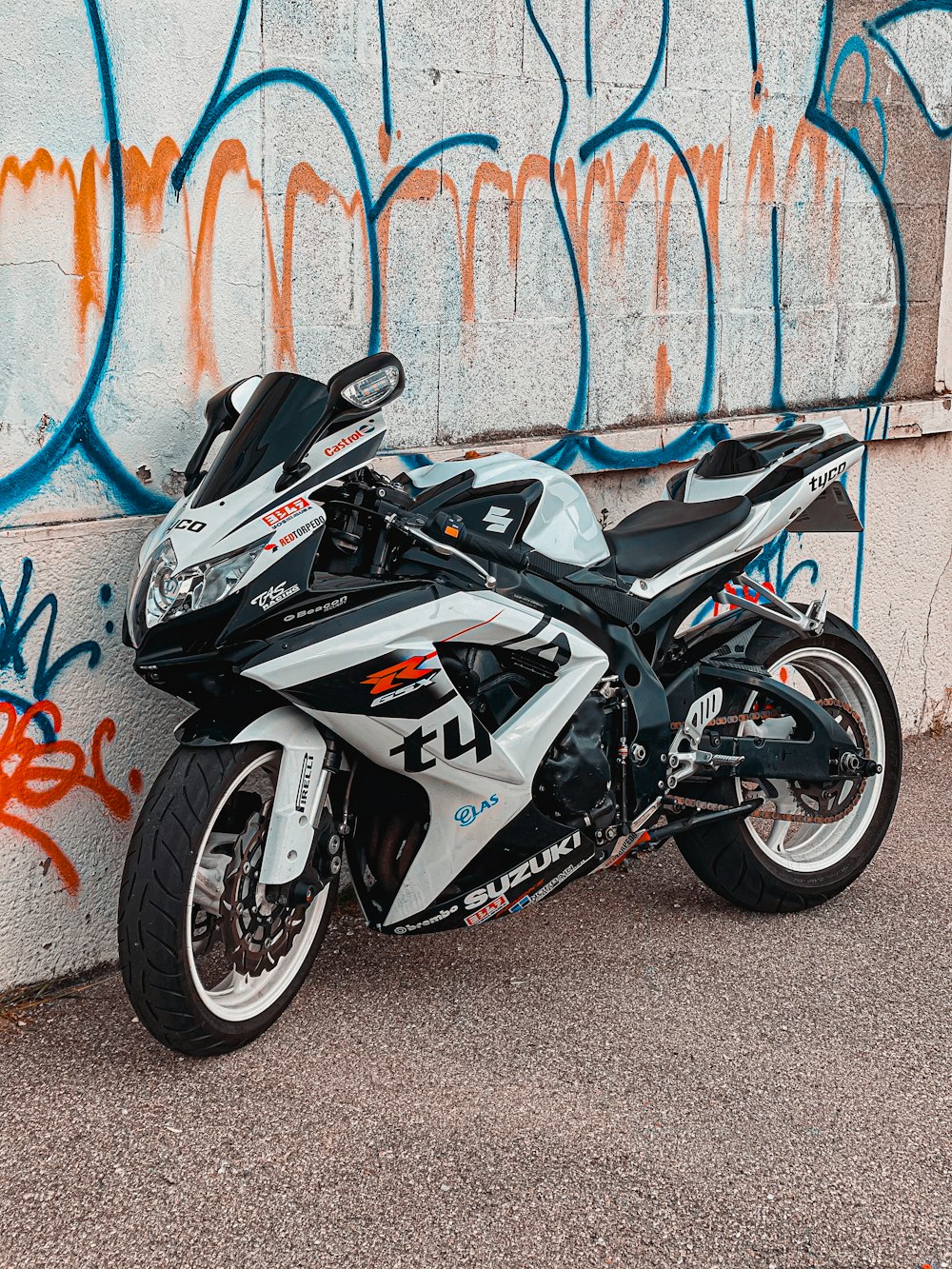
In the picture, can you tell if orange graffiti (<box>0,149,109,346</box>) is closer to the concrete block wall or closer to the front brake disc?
the concrete block wall

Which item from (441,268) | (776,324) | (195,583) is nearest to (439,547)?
(195,583)

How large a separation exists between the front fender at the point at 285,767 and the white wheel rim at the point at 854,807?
4.62 feet

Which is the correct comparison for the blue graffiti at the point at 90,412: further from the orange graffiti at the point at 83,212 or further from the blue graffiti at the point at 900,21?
the blue graffiti at the point at 900,21

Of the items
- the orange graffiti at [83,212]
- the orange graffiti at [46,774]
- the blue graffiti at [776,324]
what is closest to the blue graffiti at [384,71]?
the orange graffiti at [83,212]

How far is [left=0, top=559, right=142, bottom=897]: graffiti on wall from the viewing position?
3.26 metres

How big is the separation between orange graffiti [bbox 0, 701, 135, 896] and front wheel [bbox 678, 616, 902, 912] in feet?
4.87

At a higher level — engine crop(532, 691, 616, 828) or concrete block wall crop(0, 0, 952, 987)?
concrete block wall crop(0, 0, 952, 987)

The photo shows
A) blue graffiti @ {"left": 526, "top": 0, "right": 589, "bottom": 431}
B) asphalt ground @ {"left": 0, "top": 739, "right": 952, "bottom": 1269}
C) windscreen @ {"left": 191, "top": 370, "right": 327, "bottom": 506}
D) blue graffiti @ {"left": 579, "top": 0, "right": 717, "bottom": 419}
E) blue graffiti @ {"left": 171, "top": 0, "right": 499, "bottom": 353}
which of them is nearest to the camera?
asphalt ground @ {"left": 0, "top": 739, "right": 952, "bottom": 1269}

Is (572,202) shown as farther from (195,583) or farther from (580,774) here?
(195,583)

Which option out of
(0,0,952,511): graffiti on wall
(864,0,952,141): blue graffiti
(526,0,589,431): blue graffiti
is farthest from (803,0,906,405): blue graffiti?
(526,0,589,431): blue graffiti

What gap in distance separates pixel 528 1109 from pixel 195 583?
128cm

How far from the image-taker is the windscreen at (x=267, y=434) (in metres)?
2.93

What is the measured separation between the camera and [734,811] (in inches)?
145

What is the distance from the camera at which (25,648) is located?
10.8 ft
